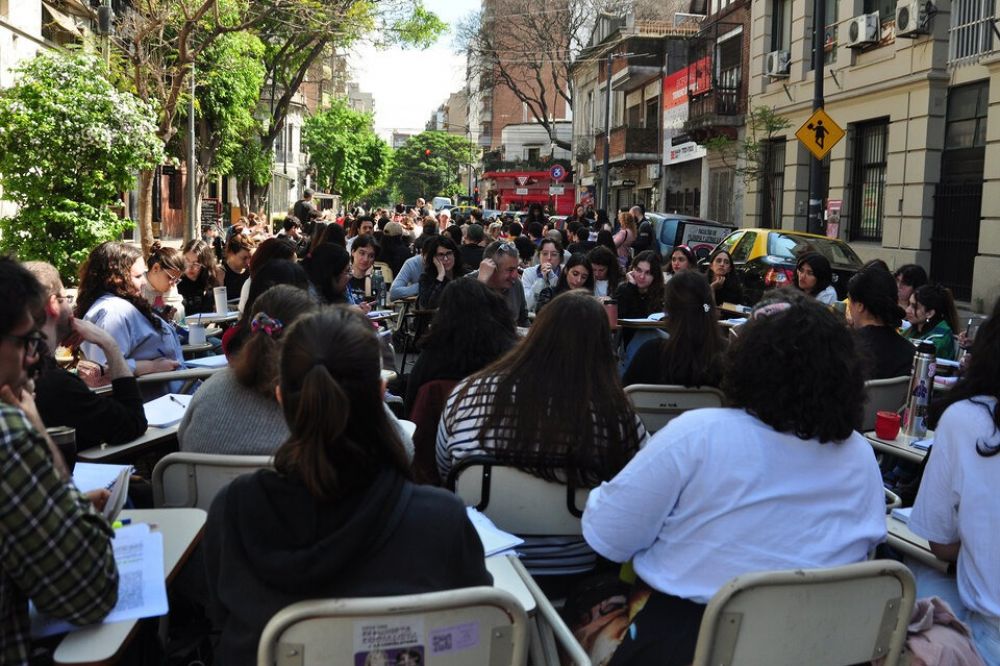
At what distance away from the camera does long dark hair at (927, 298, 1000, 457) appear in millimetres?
2662

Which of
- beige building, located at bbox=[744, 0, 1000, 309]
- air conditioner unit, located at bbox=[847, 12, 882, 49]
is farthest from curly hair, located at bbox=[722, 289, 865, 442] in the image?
air conditioner unit, located at bbox=[847, 12, 882, 49]

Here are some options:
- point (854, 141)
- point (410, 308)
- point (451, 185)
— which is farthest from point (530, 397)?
point (451, 185)

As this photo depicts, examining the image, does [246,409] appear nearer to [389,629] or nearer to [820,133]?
[389,629]

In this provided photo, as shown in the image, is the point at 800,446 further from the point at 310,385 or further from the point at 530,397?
the point at 310,385

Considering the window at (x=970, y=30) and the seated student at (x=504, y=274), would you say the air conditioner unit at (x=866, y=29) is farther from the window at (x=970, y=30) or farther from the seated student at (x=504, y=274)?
the seated student at (x=504, y=274)

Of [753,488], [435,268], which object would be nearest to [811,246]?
[435,268]

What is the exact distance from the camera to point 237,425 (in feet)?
11.1

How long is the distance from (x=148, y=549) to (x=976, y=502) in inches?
90.7

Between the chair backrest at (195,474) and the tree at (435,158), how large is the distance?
344 ft

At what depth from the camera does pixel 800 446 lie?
2418mm

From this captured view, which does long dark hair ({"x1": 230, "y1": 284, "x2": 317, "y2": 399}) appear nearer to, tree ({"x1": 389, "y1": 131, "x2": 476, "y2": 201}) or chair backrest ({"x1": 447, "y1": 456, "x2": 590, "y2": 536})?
chair backrest ({"x1": 447, "y1": 456, "x2": 590, "y2": 536})

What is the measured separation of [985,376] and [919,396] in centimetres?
165

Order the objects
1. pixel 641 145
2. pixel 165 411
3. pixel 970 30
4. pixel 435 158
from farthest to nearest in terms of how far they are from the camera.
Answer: pixel 435 158 < pixel 641 145 < pixel 970 30 < pixel 165 411

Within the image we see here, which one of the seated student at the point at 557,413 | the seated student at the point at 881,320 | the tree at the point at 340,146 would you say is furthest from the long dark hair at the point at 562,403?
the tree at the point at 340,146
